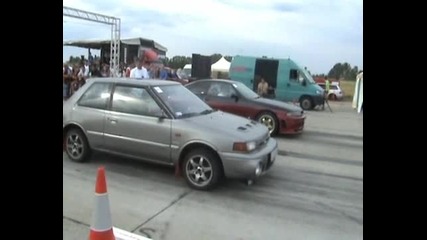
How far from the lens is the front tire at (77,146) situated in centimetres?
568

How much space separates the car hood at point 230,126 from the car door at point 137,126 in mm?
445

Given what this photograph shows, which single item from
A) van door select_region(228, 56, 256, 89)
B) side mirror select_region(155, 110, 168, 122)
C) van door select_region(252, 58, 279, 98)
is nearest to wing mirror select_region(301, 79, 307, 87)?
van door select_region(252, 58, 279, 98)

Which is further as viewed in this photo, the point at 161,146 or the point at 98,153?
the point at 98,153

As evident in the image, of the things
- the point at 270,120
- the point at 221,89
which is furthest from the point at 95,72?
the point at 270,120

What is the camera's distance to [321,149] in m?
7.84

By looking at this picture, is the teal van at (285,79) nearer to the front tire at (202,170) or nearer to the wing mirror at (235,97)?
the wing mirror at (235,97)

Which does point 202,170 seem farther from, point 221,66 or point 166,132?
point 221,66

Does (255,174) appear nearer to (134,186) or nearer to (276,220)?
(276,220)

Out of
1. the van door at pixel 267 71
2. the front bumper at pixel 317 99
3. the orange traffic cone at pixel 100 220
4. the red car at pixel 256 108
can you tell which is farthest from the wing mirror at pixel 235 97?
the front bumper at pixel 317 99
